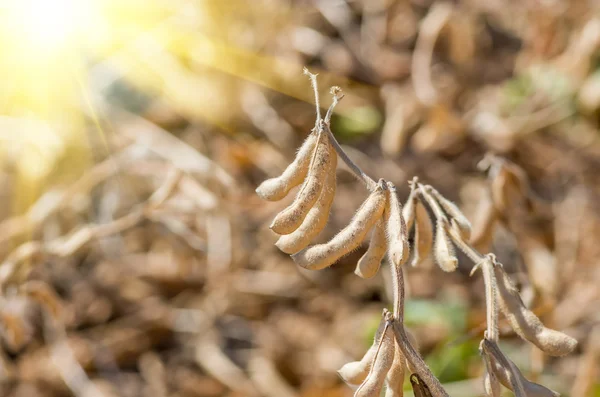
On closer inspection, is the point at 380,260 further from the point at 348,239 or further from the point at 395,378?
the point at 395,378

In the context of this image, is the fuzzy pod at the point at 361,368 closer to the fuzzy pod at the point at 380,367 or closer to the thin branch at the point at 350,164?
the fuzzy pod at the point at 380,367

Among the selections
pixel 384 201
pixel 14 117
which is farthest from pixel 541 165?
pixel 14 117

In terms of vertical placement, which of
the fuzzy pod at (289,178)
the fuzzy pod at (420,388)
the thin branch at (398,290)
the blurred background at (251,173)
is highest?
the blurred background at (251,173)

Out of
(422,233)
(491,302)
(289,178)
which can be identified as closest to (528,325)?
(491,302)

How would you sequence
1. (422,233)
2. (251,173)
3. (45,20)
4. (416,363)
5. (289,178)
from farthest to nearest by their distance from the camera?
(45,20) < (251,173) < (422,233) < (289,178) < (416,363)

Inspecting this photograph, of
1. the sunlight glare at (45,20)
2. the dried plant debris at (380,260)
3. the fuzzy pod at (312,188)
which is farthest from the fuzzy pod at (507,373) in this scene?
the sunlight glare at (45,20)

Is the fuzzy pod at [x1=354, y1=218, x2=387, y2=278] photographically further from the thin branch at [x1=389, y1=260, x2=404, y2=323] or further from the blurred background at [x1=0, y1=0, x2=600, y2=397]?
the blurred background at [x1=0, y1=0, x2=600, y2=397]

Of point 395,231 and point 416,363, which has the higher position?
point 395,231
